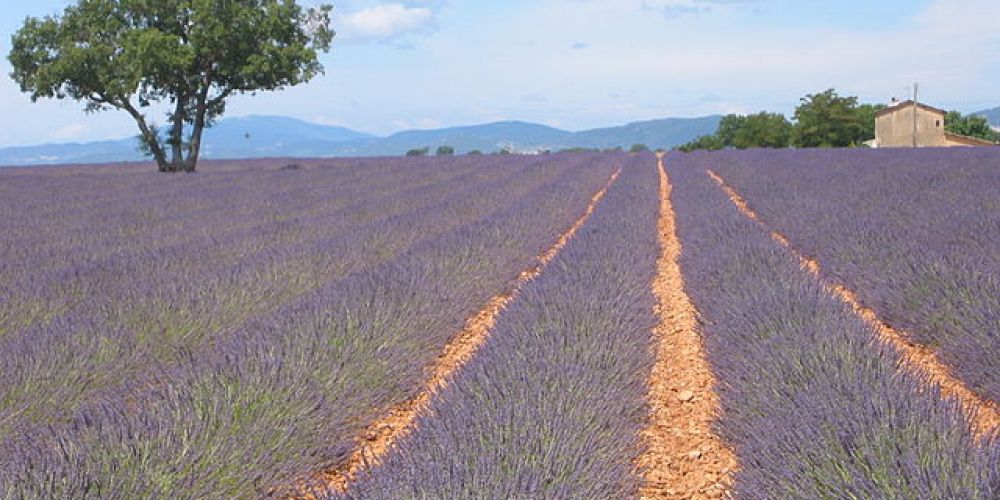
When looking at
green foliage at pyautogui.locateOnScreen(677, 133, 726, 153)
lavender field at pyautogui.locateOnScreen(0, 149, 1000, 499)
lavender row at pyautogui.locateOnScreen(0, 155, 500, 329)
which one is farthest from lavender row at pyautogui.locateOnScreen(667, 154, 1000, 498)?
green foliage at pyautogui.locateOnScreen(677, 133, 726, 153)

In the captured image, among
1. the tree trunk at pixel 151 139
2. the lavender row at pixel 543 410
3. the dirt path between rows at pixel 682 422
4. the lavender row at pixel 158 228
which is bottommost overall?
the dirt path between rows at pixel 682 422

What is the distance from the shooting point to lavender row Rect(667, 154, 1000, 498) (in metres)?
1.93

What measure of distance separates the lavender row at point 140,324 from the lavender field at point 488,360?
0.02 metres

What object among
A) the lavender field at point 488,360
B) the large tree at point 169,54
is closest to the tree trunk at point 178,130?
the large tree at point 169,54

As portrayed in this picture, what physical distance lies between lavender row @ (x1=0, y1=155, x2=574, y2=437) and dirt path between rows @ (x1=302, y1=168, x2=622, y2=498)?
1.01 meters

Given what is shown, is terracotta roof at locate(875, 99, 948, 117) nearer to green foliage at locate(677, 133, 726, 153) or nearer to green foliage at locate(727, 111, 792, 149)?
green foliage at locate(727, 111, 792, 149)

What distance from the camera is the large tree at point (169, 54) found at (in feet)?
71.3

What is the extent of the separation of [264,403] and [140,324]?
1664 millimetres

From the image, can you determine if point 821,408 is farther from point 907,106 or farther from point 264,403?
point 907,106

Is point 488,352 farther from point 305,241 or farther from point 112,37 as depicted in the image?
point 112,37

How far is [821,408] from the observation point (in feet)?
8.13

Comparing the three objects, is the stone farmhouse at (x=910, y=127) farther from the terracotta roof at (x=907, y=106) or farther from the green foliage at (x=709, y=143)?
the green foliage at (x=709, y=143)

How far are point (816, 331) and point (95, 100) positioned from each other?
24175 mm

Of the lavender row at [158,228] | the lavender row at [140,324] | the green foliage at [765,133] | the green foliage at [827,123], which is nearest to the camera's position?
the lavender row at [140,324]
